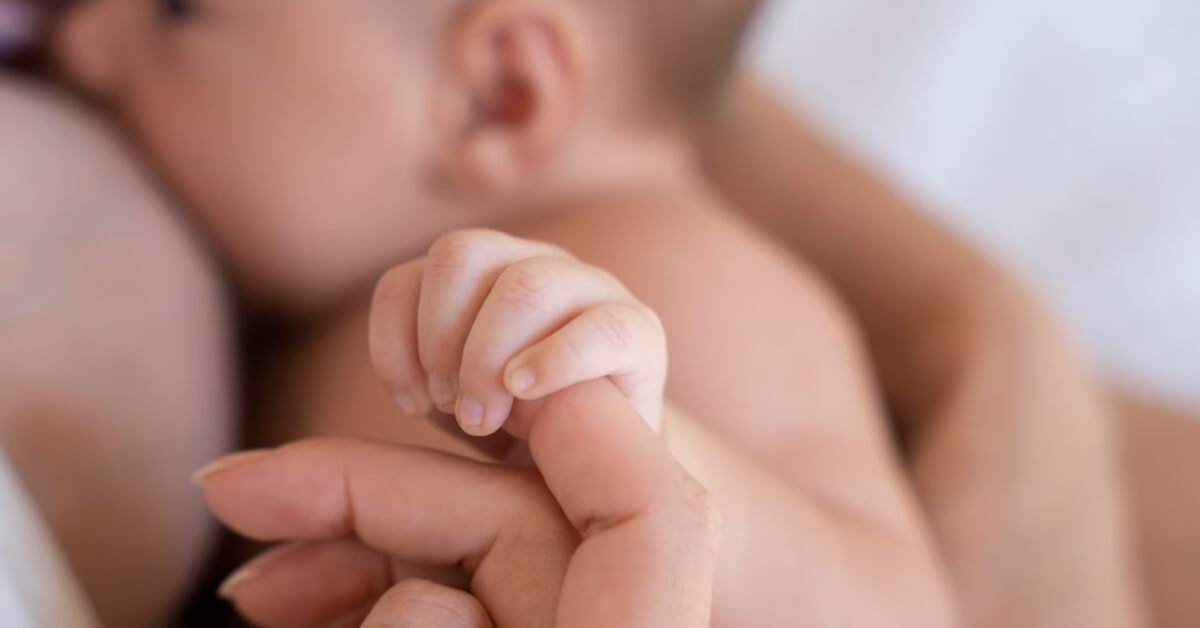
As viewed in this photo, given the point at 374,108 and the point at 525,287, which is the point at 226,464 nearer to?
the point at 525,287

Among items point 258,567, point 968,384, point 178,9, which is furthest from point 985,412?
point 178,9

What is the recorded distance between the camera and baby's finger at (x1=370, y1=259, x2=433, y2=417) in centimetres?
30

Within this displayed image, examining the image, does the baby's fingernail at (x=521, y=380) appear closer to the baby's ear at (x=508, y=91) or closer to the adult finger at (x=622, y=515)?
the adult finger at (x=622, y=515)

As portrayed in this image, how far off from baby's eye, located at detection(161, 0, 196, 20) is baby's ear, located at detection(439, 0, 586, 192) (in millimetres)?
154

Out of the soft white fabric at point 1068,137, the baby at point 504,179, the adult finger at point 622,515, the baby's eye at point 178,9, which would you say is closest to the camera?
the adult finger at point 622,515

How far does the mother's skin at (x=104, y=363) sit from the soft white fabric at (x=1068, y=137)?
2.11 feet

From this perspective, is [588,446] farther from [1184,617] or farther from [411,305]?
[1184,617]

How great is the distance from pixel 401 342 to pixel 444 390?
0.02 meters

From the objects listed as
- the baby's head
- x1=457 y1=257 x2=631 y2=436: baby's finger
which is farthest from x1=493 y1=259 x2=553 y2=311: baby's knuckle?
the baby's head

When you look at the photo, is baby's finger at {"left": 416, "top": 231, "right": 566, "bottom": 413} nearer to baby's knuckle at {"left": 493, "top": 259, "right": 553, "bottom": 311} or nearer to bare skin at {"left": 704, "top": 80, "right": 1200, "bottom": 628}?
baby's knuckle at {"left": 493, "top": 259, "right": 553, "bottom": 311}

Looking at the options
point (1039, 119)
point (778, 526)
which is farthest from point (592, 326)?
point (1039, 119)

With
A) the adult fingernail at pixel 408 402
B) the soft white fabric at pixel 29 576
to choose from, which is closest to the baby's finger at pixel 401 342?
the adult fingernail at pixel 408 402

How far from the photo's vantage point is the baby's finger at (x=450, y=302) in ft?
0.94

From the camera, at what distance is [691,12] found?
0.56 meters
